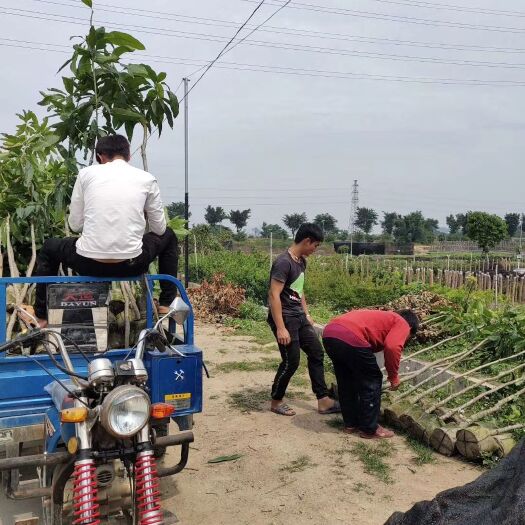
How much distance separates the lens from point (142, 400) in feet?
8.05

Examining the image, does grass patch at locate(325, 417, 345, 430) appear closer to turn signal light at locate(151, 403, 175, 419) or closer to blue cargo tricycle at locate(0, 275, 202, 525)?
blue cargo tricycle at locate(0, 275, 202, 525)

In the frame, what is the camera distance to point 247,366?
7789 mm

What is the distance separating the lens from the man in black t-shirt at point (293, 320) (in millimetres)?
5465

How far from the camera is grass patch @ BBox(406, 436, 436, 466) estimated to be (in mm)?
4577

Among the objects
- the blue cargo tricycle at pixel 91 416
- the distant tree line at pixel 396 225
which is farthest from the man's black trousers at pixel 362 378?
the distant tree line at pixel 396 225

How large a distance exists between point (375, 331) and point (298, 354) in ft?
2.87

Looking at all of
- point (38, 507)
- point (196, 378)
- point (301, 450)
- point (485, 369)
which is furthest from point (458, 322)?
point (38, 507)

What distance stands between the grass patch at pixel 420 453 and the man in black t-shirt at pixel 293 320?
1011 millimetres

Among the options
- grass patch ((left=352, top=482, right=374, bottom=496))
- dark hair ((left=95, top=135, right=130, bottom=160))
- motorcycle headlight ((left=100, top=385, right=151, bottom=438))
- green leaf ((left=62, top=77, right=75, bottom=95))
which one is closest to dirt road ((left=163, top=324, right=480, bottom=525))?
grass patch ((left=352, top=482, right=374, bottom=496))

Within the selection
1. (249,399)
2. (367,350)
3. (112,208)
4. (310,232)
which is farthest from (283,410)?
(112,208)

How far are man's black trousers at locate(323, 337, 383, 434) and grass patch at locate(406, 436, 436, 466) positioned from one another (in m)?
0.35

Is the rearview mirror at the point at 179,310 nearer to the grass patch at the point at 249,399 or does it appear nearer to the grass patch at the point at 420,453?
the grass patch at the point at 420,453

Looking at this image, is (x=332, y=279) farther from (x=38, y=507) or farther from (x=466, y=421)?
(x=38, y=507)

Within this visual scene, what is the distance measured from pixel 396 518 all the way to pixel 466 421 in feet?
6.71
